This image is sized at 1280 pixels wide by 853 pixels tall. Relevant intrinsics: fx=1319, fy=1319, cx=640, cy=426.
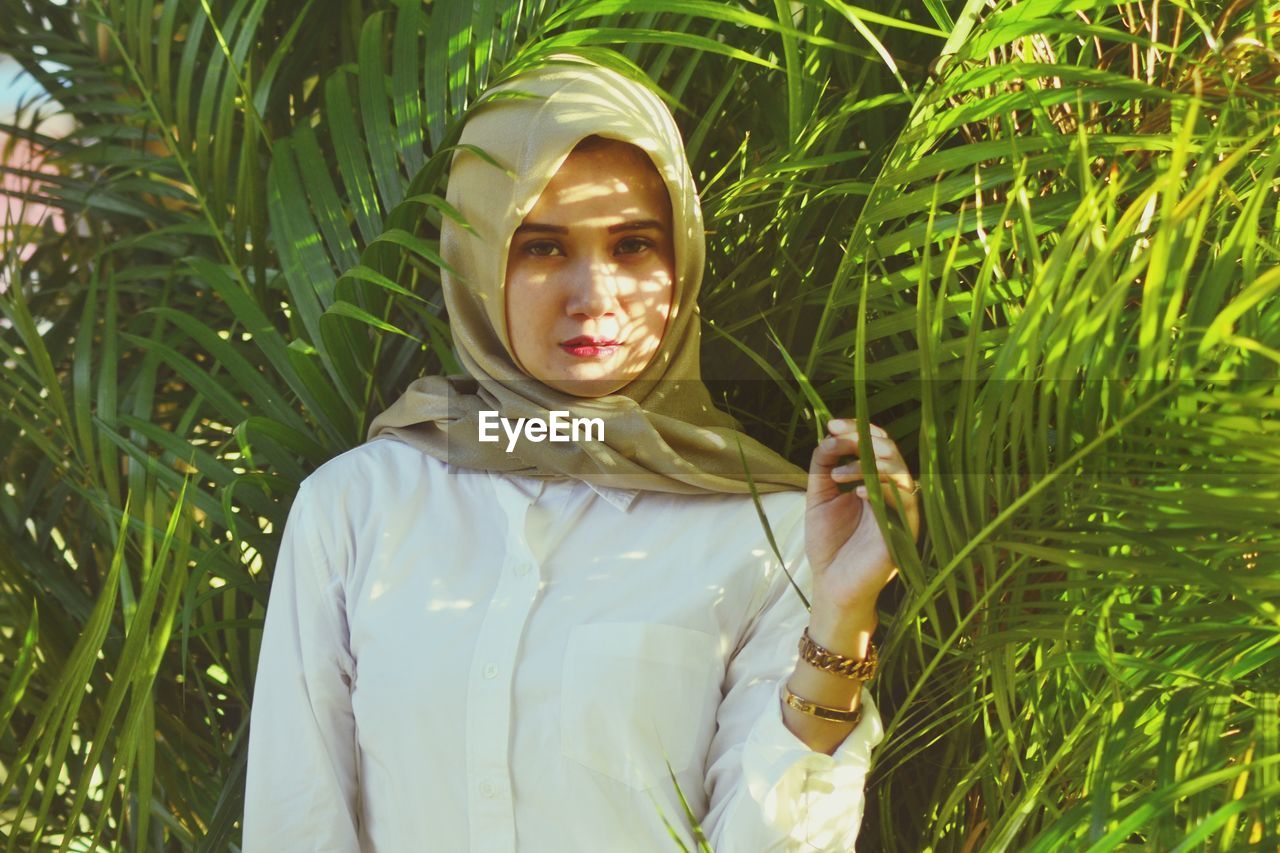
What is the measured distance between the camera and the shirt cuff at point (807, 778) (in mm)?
837

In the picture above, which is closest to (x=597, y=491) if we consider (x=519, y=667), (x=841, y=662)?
(x=519, y=667)

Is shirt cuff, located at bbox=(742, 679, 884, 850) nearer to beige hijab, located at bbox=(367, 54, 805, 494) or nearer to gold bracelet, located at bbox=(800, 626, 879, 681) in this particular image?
gold bracelet, located at bbox=(800, 626, 879, 681)

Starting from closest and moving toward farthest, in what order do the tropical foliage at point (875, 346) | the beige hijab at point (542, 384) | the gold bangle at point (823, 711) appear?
the tropical foliage at point (875, 346) → the gold bangle at point (823, 711) → the beige hijab at point (542, 384)

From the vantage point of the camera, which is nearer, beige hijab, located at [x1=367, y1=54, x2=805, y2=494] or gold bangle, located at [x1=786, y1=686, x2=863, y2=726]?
gold bangle, located at [x1=786, y1=686, x2=863, y2=726]

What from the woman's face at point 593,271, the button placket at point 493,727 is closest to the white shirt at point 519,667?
the button placket at point 493,727

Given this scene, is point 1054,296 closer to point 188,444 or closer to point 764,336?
point 764,336

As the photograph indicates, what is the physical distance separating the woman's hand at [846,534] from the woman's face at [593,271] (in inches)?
9.1

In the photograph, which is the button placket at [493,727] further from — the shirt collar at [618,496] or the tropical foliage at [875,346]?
the tropical foliage at [875,346]

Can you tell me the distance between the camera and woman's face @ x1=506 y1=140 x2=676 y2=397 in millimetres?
961

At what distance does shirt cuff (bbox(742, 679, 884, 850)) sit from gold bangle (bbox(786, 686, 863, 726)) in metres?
0.01

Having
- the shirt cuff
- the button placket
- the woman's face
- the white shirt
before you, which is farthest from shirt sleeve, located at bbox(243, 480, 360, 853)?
the shirt cuff

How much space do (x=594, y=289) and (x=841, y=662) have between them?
32 centimetres

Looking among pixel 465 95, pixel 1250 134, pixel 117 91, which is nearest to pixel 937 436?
pixel 1250 134

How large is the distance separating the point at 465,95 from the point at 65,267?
703mm
